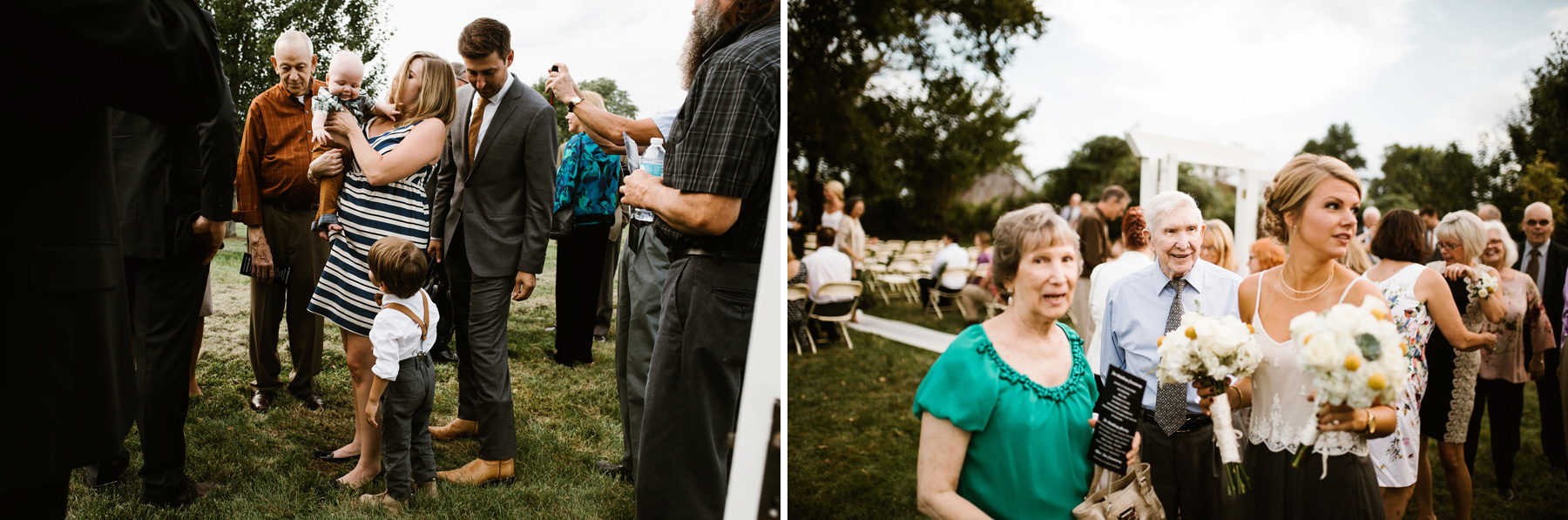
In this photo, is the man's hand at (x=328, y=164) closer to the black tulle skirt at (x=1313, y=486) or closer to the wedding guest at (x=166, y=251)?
the wedding guest at (x=166, y=251)

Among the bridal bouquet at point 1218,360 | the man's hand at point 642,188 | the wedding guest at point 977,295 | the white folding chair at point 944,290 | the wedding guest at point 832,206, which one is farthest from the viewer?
the white folding chair at point 944,290

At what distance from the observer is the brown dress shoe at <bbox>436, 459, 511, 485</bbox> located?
8.98 ft

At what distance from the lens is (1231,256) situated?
2.70 meters

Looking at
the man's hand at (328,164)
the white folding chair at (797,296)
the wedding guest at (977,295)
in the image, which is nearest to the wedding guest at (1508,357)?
the man's hand at (328,164)

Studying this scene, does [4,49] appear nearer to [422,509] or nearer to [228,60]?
[228,60]

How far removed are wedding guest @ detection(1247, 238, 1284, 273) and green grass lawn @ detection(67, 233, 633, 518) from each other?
2.13 meters

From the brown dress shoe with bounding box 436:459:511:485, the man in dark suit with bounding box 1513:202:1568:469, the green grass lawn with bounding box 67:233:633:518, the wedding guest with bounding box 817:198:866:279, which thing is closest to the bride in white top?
the green grass lawn with bounding box 67:233:633:518

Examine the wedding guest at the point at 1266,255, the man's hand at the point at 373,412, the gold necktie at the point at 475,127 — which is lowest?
the man's hand at the point at 373,412

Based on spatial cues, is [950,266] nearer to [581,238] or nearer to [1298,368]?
[581,238]

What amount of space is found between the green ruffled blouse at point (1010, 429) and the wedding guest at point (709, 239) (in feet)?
1.93

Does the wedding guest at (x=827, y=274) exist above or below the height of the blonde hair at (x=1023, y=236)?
below

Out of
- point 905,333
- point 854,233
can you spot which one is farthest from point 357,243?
point 854,233

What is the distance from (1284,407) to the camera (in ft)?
6.23

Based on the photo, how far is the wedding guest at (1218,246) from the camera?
266 centimetres
